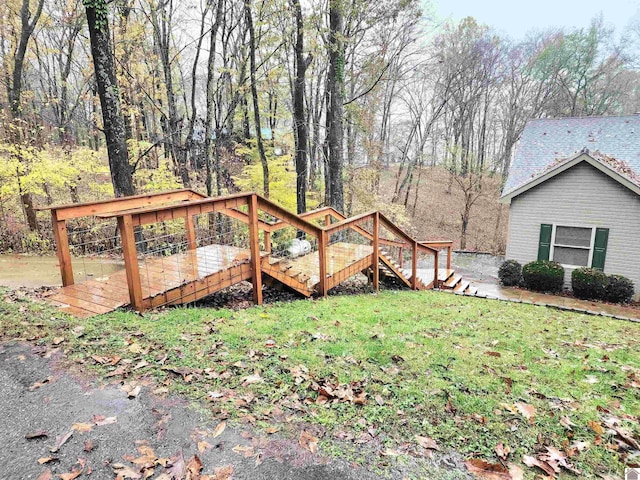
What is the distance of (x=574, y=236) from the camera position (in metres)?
12.3

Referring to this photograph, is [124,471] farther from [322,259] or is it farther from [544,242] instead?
[544,242]

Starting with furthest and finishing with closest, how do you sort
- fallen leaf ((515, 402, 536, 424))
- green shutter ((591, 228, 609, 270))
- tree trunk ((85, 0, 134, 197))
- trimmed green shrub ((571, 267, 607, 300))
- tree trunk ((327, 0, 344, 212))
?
green shutter ((591, 228, 609, 270)) → trimmed green shrub ((571, 267, 607, 300)) → tree trunk ((327, 0, 344, 212)) → tree trunk ((85, 0, 134, 197)) → fallen leaf ((515, 402, 536, 424))

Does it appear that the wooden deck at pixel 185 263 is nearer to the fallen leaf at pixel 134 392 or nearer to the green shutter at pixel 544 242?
the fallen leaf at pixel 134 392

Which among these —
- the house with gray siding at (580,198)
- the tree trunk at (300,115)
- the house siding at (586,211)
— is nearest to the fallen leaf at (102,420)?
the tree trunk at (300,115)

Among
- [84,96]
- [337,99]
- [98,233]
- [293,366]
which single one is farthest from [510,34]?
[293,366]

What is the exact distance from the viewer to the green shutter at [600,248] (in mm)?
11742

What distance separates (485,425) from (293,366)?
151cm

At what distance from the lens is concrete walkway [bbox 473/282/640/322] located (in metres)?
9.79

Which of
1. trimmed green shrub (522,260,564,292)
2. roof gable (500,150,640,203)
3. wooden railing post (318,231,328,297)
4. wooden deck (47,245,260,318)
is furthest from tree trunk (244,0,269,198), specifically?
trimmed green shrub (522,260,564,292)

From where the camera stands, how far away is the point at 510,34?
→ 81.3ft

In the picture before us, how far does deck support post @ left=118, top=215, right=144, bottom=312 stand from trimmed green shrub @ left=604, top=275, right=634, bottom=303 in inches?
517

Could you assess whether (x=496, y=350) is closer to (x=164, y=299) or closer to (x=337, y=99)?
(x=164, y=299)

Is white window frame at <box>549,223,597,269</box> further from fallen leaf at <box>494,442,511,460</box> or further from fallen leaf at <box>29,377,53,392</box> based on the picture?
fallen leaf at <box>29,377,53,392</box>

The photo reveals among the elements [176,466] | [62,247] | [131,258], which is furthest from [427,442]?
[62,247]
